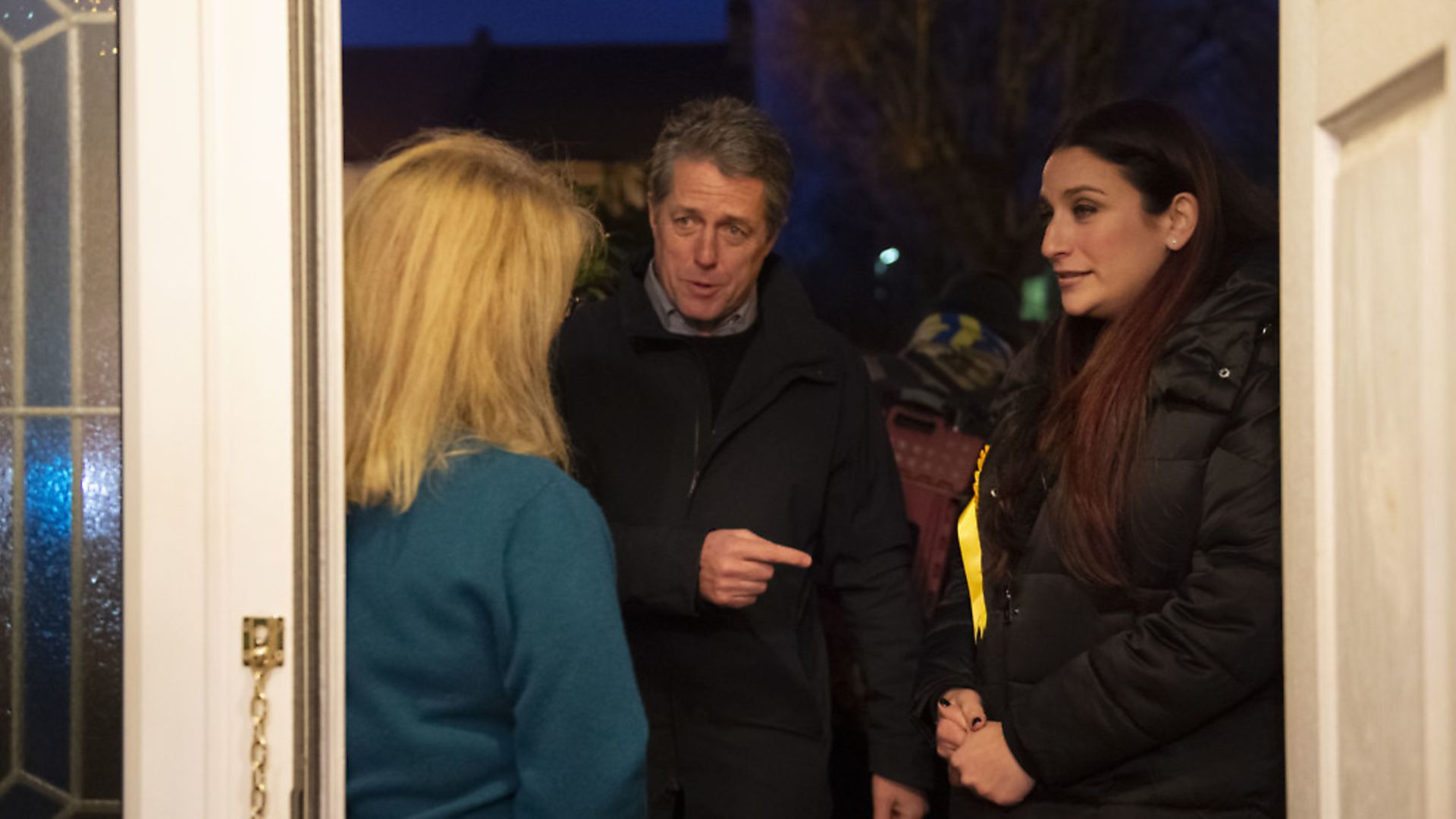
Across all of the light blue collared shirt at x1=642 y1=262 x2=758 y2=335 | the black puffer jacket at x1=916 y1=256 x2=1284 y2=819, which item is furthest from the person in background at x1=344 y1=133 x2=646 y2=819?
the light blue collared shirt at x1=642 y1=262 x2=758 y2=335

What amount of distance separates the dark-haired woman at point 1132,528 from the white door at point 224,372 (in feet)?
3.39

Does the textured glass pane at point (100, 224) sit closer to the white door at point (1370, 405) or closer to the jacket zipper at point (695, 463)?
the white door at point (1370, 405)

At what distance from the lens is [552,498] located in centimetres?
131

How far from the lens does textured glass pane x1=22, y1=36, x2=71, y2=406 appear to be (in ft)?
Answer: 4.24

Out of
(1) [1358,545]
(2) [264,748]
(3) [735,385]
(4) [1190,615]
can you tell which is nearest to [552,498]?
(2) [264,748]

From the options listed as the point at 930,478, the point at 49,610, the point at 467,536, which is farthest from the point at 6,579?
the point at 930,478

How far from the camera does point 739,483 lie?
2467mm

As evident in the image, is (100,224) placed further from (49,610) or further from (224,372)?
(49,610)

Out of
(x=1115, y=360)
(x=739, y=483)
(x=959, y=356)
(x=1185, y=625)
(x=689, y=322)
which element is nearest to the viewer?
(x=1185, y=625)

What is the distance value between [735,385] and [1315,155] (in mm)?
1392

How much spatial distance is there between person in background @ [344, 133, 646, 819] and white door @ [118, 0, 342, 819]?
3.3 inches

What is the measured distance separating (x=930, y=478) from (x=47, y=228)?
8.08 feet

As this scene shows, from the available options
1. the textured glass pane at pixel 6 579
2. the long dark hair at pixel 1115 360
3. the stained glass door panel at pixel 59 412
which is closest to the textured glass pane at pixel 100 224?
the stained glass door panel at pixel 59 412

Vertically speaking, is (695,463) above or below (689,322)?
below
